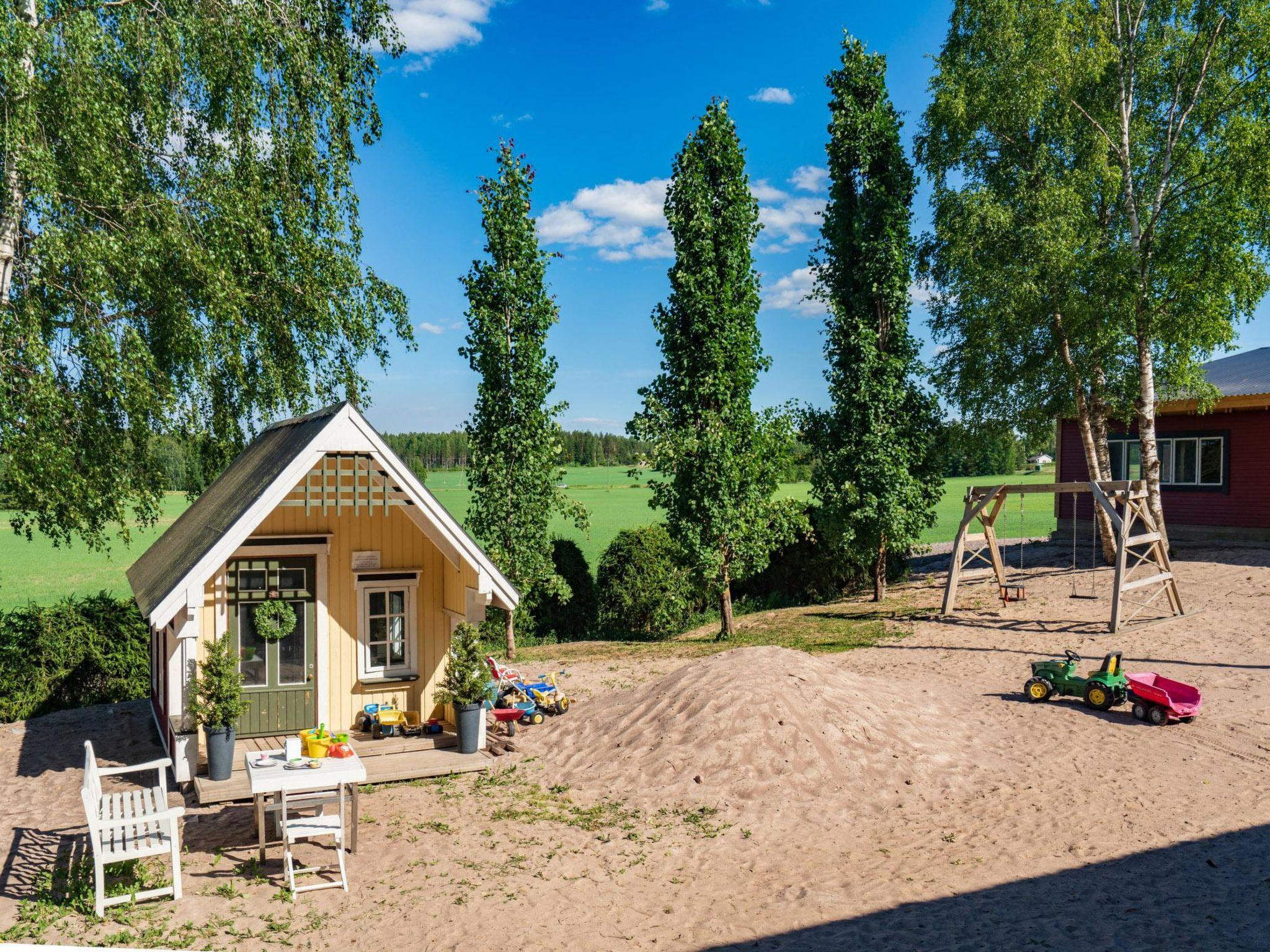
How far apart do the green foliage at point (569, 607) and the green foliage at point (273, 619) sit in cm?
1152

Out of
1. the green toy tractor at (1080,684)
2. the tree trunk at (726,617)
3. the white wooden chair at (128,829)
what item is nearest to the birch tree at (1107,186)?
the tree trunk at (726,617)

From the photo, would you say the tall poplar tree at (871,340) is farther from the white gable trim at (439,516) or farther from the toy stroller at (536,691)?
the white gable trim at (439,516)

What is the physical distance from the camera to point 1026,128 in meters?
23.2

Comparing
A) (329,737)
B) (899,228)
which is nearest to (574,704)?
(329,737)

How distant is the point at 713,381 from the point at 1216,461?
17396mm

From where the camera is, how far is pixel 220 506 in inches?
511

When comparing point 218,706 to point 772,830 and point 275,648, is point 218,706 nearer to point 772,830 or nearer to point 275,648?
point 275,648

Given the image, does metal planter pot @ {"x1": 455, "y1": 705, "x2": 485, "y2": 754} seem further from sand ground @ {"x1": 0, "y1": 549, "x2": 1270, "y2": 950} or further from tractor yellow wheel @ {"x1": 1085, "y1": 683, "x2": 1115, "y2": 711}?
tractor yellow wheel @ {"x1": 1085, "y1": 683, "x2": 1115, "y2": 711}

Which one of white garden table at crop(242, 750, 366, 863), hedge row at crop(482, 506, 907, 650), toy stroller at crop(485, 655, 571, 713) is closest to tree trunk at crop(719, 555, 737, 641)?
hedge row at crop(482, 506, 907, 650)

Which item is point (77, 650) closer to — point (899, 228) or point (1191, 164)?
point (899, 228)

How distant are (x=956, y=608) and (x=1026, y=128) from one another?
41.9 feet

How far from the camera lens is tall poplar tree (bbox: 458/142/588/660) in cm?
1942

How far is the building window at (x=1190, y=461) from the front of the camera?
27.1 meters

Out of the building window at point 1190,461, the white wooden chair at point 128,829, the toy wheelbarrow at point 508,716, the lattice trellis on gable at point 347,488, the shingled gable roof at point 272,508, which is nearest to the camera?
the white wooden chair at point 128,829
